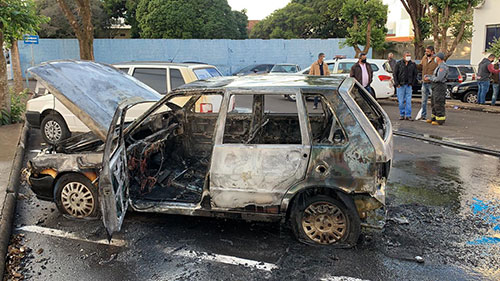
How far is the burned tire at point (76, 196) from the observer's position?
189 inches

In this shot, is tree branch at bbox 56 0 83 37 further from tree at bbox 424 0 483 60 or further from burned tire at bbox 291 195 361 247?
tree at bbox 424 0 483 60

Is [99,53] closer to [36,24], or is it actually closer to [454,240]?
[36,24]

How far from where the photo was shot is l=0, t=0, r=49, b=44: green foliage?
949cm

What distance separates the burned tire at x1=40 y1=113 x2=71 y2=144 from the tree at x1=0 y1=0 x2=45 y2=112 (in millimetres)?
2509

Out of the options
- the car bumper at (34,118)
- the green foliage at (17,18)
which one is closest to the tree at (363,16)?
the green foliage at (17,18)

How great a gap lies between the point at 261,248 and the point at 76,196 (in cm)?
224

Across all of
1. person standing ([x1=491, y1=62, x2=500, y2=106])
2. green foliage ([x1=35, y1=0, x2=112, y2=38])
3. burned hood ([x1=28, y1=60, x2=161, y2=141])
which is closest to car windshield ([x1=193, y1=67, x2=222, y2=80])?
burned hood ([x1=28, y1=60, x2=161, y2=141])

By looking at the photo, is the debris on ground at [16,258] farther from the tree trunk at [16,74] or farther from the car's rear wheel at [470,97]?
the car's rear wheel at [470,97]

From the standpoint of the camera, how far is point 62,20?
31484mm

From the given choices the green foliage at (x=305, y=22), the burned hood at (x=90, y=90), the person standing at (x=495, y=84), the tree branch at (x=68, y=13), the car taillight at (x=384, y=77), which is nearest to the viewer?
the burned hood at (x=90, y=90)

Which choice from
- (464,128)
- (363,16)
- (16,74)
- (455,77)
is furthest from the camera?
(363,16)

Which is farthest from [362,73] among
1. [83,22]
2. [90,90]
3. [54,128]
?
[83,22]

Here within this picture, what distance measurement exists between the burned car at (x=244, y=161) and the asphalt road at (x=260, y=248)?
30 cm

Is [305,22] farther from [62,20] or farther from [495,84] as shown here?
[495,84]
